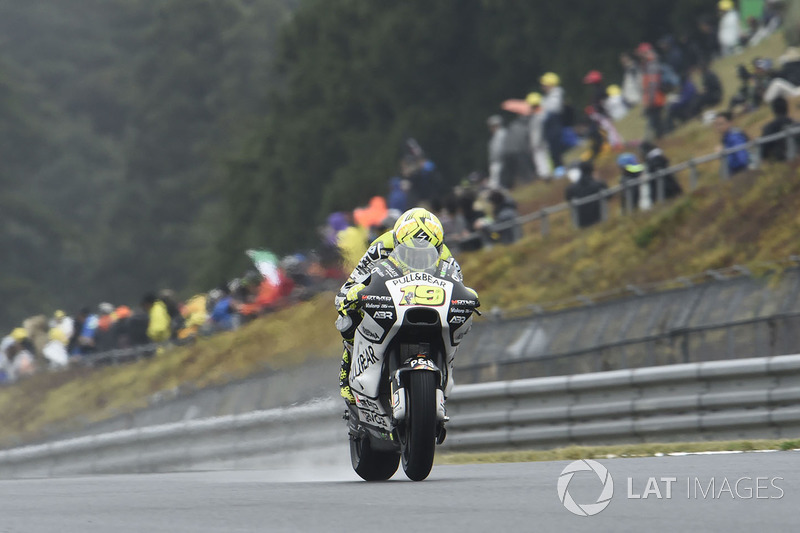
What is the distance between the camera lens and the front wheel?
408 inches

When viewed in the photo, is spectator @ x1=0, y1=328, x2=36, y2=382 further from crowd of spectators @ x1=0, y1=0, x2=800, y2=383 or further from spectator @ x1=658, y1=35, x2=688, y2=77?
spectator @ x1=658, y1=35, x2=688, y2=77

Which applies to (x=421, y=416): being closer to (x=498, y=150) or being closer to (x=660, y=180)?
(x=660, y=180)

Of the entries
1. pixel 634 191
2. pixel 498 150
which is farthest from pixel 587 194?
pixel 498 150

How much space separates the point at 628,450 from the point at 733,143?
782 cm

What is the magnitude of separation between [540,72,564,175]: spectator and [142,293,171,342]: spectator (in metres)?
6.58

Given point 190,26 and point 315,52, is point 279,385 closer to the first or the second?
point 315,52

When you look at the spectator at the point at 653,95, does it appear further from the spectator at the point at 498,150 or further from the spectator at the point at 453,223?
the spectator at the point at 453,223

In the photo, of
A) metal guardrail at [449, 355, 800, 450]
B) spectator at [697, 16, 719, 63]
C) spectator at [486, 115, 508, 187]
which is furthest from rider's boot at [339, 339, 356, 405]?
Answer: spectator at [697, 16, 719, 63]

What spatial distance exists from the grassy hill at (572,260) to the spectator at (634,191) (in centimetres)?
16

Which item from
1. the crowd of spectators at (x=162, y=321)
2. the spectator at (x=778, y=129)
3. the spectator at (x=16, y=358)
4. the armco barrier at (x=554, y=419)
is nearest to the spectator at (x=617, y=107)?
the crowd of spectators at (x=162, y=321)

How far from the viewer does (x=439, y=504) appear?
8.62m

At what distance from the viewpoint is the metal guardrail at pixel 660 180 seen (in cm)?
1884

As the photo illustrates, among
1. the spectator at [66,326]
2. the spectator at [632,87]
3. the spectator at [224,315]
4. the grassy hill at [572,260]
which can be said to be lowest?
the grassy hill at [572,260]

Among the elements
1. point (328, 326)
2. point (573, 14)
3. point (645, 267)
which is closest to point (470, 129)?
point (573, 14)
